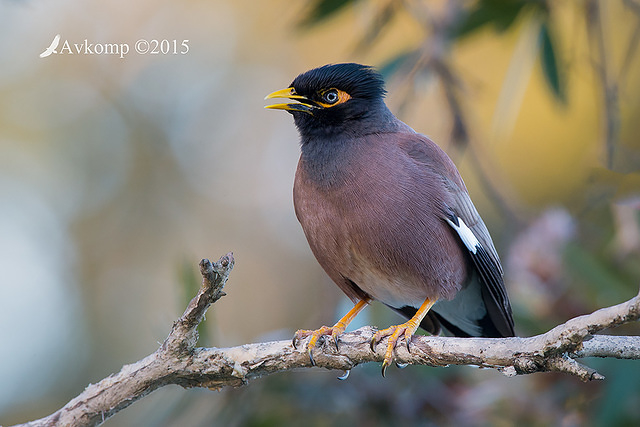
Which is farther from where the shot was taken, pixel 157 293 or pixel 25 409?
pixel 157 293

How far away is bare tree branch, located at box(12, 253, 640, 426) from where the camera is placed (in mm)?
2654

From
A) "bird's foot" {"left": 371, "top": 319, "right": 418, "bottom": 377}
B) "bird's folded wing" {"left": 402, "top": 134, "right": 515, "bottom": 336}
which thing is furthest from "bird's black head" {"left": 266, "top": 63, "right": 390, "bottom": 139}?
"bird's foot" {"left": 371, "top": 319, "right": 418, "bottom": 377}

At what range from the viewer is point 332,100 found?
430 centimetres

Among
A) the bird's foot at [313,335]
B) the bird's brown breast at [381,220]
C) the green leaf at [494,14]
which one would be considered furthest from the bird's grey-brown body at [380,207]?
the green leaf at [494,14]

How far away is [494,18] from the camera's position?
5.46 m

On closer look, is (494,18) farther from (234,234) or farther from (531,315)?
(234,234)

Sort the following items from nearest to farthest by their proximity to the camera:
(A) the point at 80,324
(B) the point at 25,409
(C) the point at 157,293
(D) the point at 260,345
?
(D) the point at 260,345 < (B) the point at 25,409 < (A) the point at 80,324 < (C) the point at 157,293

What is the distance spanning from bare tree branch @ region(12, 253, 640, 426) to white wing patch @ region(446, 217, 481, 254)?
852 mm

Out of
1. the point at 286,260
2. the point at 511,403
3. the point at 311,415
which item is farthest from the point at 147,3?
the point at 511,403

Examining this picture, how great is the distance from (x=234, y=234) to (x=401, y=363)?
795 centimetres

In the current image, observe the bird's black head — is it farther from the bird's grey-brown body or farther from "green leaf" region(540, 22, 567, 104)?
"green leaf" region(540, 22, 567, 104)

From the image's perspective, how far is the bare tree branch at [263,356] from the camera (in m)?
2.65

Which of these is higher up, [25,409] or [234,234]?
[234,234]

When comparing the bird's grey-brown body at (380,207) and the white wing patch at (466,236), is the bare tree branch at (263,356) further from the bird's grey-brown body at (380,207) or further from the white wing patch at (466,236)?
the white wing patch at (466,236)
